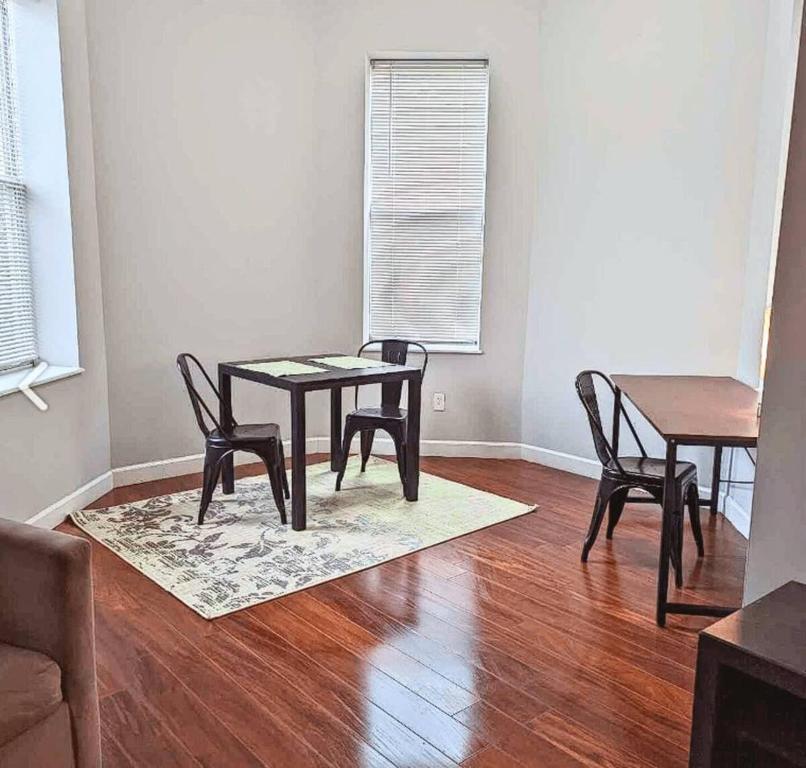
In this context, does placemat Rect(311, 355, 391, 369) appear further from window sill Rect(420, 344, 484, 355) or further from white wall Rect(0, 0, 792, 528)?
window sill Rect(420, 344, 484, 355)

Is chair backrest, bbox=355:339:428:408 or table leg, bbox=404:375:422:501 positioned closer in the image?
table leg, bbox=404:375:422:501

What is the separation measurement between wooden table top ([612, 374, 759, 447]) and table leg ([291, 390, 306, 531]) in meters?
1.47

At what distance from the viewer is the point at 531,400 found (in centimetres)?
476

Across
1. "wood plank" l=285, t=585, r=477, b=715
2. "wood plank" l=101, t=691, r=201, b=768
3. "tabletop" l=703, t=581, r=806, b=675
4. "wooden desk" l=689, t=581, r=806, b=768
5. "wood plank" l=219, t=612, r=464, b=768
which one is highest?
"tabletop" l=703, t=581, r=806, b=675

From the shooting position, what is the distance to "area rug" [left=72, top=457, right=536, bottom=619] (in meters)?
2.87

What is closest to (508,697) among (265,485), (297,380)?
(297,380)

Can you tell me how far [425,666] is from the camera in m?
2.30

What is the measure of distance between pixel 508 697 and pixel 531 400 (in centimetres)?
280

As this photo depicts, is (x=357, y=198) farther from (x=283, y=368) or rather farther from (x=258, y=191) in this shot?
(x=283, y=368)

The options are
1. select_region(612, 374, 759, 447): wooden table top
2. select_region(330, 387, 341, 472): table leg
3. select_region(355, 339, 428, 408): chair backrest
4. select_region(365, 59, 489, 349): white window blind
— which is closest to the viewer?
select_region(612, 374, 759, 447): wooden table top

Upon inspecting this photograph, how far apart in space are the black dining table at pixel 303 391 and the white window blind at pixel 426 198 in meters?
0.97

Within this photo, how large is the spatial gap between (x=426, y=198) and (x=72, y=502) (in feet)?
9.04


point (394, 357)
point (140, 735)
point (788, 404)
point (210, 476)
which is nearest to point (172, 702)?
point (140, 735)

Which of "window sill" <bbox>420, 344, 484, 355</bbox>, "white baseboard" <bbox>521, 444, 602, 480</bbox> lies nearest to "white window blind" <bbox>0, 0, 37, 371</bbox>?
"window sill" <bbox>420, 344, 484, 355</bbox>
